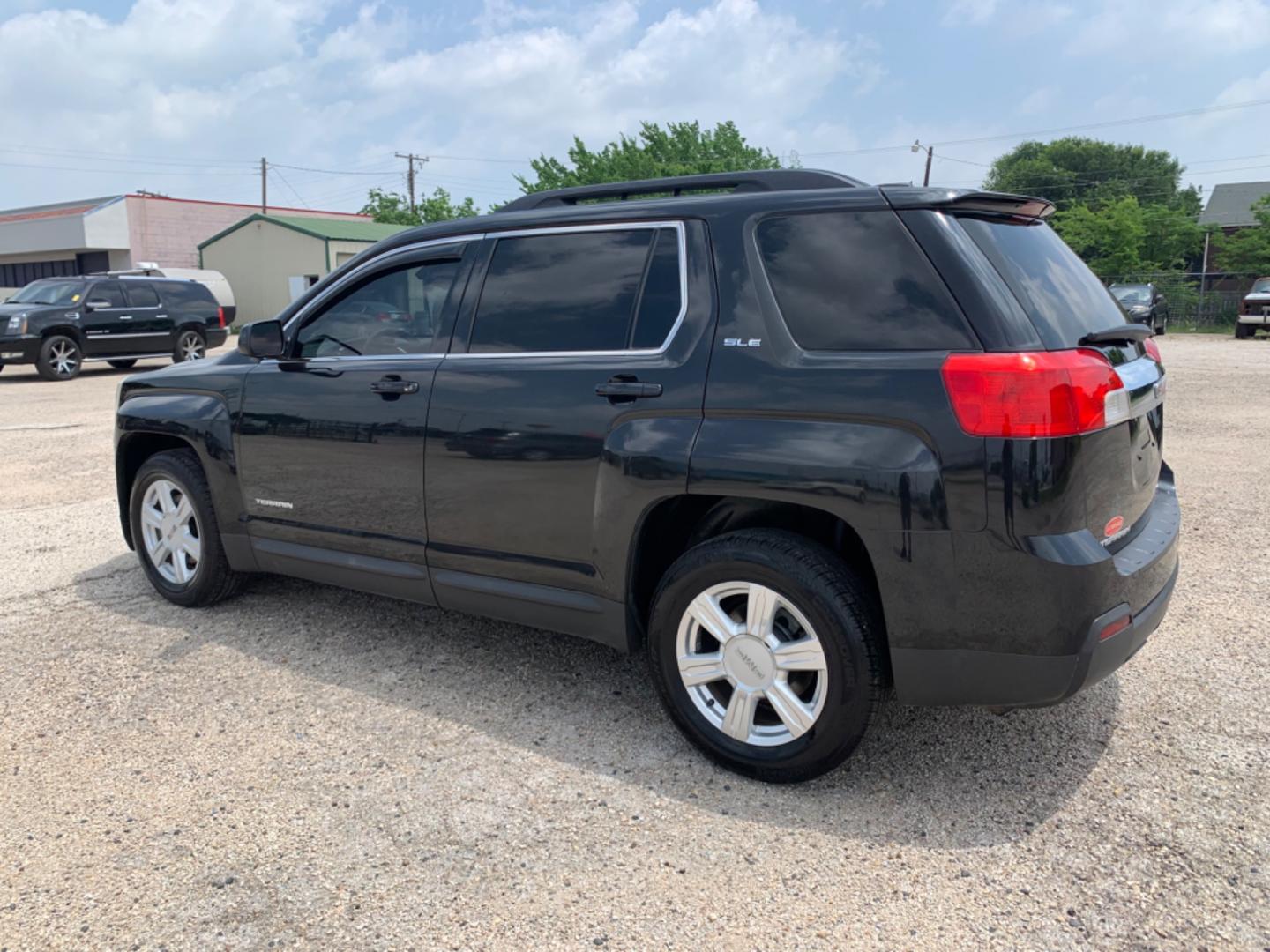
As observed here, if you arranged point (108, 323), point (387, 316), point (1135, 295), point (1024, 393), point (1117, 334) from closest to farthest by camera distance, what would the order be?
1. point (1024, 393)
2. point (1117, 334)
3. point (387, 316)
4. point (108, 323)
5. point (1135, 295)

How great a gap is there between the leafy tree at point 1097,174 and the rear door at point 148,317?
7214 centimetres

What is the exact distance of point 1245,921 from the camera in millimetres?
2432

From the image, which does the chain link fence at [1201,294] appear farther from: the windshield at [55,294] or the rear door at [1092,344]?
the rear door at [1092,344]

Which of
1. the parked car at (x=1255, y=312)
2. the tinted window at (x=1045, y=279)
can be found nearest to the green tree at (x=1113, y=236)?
the parked car at (x=1255, y=312)

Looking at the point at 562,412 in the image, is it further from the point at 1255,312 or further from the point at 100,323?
the point at 1255,312

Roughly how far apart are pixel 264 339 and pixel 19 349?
51.3ft

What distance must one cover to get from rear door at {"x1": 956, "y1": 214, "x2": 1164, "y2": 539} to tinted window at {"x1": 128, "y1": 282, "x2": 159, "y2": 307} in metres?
18.5

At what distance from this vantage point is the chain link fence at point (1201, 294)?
3475 centimetres

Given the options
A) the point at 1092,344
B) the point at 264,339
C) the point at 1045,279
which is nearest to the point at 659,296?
the point at 1045,279

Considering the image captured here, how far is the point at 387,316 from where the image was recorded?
4.20 metres

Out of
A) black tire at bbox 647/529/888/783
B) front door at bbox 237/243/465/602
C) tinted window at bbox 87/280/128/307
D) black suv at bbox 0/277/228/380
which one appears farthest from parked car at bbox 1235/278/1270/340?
black tire at bbox 647/529/888/783

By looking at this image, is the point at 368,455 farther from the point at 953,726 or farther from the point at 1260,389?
the point at 1260,389

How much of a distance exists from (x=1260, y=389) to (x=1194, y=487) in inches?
331

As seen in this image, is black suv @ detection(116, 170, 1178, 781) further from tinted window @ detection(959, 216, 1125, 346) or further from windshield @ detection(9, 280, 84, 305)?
windshield @ detection(9, 280, 84, 305)
